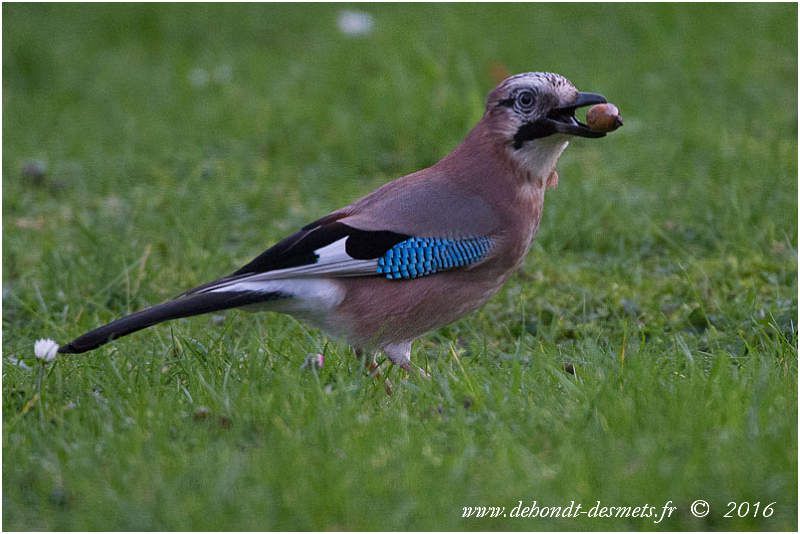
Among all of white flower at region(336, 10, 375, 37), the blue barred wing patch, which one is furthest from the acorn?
white flower at region(336, 10, 375, 37)

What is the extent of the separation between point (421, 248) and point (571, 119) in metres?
0.76

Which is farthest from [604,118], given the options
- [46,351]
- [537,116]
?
[46,351]

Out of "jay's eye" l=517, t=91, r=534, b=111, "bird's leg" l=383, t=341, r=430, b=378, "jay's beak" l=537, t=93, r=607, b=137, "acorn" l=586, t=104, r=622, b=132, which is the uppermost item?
"jay's eye" l=517, t=91, r=534, b=111

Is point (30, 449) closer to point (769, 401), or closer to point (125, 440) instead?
point (125, 440)

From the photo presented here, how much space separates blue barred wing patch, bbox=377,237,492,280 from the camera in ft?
14.9

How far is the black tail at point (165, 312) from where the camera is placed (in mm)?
4207

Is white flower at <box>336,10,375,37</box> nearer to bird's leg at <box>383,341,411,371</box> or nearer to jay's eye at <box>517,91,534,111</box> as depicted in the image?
jay's eye at <box>517,91,534,111</box>

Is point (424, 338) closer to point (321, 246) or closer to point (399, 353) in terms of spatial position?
point (399, 353)

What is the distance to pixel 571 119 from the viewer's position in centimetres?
465

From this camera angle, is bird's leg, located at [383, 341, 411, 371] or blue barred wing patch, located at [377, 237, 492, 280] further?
bird's leg, located at [383, 341, 411, 371]

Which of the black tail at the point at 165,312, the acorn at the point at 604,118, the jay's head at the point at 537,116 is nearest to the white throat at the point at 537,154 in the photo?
the jay's head at the point at 537,116

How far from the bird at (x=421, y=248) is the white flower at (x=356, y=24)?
4.82 meters

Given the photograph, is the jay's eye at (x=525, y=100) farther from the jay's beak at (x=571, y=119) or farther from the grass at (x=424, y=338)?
the grass at (x=424, y=338)

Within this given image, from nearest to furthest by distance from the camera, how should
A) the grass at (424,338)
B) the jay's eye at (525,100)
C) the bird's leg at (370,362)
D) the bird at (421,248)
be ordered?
1. the grass at (424,338)
2. the bird's leg at (370,362)
3. the bird at (421,248)
4. the jay's eye at (525,100)
